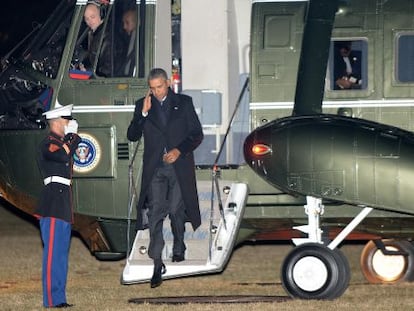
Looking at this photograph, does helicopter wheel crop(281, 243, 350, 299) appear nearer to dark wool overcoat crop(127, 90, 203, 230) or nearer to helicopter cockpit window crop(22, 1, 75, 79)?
dark wool overcoat crop(127, 90, 203, 230)

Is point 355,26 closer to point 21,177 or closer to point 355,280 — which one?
point 355,280

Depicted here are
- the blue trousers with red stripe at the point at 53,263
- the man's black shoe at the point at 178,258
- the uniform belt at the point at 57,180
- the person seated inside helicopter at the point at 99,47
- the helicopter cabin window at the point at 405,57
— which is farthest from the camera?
the person seated inside helicopter at the point at 99,47

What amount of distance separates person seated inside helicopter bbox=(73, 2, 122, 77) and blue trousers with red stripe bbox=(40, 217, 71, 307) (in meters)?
2.05

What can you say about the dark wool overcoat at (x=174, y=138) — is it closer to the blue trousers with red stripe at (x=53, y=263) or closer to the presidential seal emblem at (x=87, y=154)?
the presidential seal emblem at (x=87, y=154)

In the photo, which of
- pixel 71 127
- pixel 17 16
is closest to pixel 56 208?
pixel 71 127

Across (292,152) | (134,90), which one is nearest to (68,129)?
(134,90)

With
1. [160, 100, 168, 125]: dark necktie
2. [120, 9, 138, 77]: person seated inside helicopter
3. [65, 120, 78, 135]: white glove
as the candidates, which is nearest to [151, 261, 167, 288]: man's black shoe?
[160, 100, 168, 125]: dark necktie

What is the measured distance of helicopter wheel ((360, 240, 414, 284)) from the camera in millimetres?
13531

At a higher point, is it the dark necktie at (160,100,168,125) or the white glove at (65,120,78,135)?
the dark necktie at (160,100,168,125)

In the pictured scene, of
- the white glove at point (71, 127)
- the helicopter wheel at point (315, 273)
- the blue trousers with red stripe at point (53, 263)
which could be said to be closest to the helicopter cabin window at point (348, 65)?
the helicopter wheel at point (315, 273)

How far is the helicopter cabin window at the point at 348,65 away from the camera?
12586 mm

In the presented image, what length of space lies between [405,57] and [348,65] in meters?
0.58

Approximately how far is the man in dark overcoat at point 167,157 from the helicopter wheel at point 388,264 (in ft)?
7.77

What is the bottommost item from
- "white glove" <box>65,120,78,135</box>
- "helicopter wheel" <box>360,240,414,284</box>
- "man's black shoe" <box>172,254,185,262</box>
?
"helicopter wheel" <box>360,240,414,284</box>
